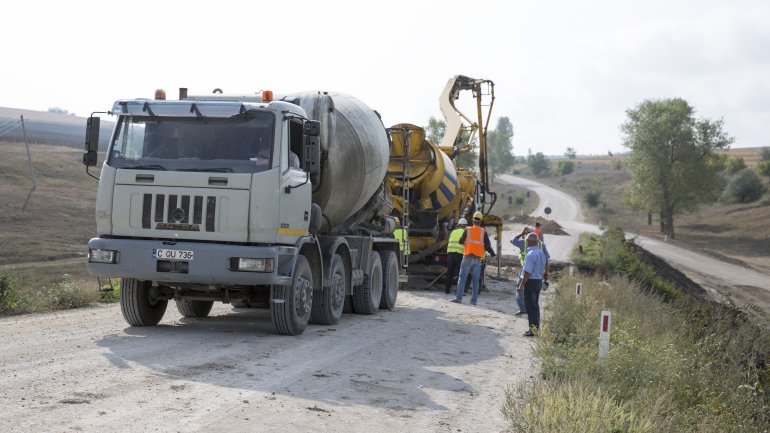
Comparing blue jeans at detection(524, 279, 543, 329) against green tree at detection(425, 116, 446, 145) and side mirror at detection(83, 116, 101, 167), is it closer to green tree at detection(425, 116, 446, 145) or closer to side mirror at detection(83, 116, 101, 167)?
side mirror at detection(83, 116, 101, 167)

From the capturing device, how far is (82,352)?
9461 mm

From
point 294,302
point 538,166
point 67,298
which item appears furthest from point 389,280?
point 538,166

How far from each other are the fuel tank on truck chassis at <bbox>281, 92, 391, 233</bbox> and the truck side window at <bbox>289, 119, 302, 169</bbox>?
30.1 inches

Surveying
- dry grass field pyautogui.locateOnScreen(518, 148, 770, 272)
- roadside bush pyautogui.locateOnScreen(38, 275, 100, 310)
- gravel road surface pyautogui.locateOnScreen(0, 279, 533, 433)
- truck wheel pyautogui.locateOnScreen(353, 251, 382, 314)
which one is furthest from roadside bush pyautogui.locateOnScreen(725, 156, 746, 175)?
roadside bush pyautogui.locateOnScreen(38, 275, 100, 310)

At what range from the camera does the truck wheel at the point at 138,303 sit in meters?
11.6

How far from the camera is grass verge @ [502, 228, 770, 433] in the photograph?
6.71 meters

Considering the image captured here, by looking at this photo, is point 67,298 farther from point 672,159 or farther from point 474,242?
point 672,159

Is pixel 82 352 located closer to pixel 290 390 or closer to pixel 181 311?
pixel 290 390

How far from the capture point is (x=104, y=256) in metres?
10.6

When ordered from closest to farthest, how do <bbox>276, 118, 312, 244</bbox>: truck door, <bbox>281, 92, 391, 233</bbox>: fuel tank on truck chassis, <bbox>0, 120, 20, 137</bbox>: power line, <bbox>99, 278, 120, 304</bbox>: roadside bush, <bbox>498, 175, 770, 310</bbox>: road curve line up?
<bbox>276, 118, 312, 244</bbox>: truck door
<bbox>281, 92, 391, 233</bbox>: fuel tank on truck chassis
<bbox>99, 278, 120, 304</bbox>: roadside bush
<bbox>498, 175, 770, 310</bbox>: road curve
<bbox>0, 120, 20, 137</bbox>: power line

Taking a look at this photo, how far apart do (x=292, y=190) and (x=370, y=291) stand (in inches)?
176

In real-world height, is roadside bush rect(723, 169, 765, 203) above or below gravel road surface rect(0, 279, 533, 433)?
above

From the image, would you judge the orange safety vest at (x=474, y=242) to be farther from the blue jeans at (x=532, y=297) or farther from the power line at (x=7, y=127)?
the power line at (x=7, y=127)

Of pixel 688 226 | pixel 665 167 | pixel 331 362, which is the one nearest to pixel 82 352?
pixel 331 362
